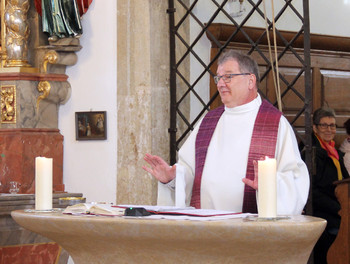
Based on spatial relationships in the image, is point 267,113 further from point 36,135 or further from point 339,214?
point 36,135

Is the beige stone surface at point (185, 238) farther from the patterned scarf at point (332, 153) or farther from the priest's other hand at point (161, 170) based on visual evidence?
the patterned scarf at point (332, 153)

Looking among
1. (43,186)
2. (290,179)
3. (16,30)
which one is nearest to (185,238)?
(43,186)

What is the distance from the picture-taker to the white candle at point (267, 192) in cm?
300

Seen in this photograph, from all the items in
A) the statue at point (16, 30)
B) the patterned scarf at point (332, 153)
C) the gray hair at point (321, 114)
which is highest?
the statue at point (16, 30)

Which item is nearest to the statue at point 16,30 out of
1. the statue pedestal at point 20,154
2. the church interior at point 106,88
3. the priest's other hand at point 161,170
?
the church interior at point 106,88

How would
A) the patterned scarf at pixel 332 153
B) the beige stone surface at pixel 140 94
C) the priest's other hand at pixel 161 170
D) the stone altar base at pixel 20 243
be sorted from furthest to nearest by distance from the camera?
1. the patterned scarf at pixel 332 153
2. the beige stone surface at pixel 140 94
3. the stone altar base at pixel 20 243
4. the priest's other hand at pixel 161 170

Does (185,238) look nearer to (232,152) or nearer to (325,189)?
(232,152)

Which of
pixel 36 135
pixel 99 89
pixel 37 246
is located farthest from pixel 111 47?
pixel 37 246

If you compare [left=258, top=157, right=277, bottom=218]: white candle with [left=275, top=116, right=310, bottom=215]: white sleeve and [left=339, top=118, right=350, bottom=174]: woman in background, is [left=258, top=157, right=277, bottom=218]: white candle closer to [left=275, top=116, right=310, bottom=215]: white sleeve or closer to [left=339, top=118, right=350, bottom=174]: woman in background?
[left=275, top=116, right=310, bottom=215]: white sleeve

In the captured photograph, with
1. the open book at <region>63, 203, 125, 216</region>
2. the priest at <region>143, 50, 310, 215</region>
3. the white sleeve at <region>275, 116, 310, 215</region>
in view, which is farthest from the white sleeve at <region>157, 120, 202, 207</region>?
the open book at <region>63, 203, 125, 216</region>

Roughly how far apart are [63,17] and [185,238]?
12.5 ft

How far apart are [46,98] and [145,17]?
1120 millimetres

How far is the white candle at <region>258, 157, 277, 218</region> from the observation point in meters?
3.00

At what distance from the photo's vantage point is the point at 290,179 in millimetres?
4121
